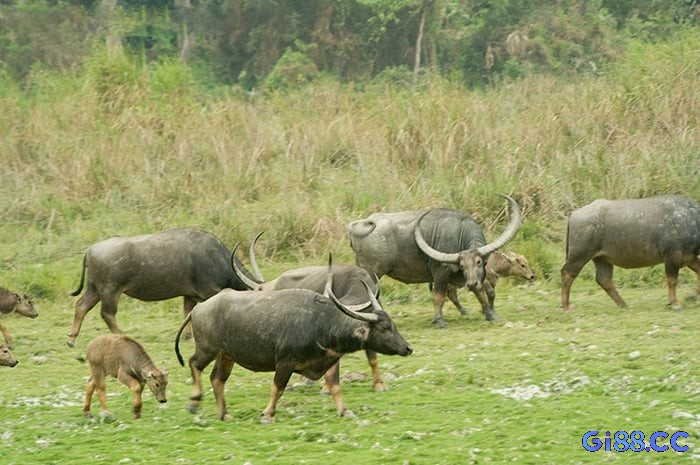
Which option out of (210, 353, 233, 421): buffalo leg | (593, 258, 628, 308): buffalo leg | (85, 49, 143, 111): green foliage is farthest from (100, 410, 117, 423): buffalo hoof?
(85, 49, 143, 111): green foliage

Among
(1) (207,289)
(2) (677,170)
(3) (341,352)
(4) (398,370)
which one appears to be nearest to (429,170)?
(2) (677,170)

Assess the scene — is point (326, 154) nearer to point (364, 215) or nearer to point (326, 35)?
point (364, 215)

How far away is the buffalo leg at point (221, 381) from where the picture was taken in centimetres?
940

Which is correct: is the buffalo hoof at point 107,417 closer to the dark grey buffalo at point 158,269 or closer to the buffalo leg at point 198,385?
the buffalo leg at point 198,385

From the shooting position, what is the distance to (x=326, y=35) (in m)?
31.1

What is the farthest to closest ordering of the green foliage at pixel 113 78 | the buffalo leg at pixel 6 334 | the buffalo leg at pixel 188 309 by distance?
the green foliage at pixel 113 78 → the buffalo leg at pixel 188 309 → the buffalo leg at pixel 6 334

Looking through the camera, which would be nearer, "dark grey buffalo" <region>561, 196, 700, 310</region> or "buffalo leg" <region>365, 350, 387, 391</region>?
"buffalo leg" <region>365, 350, 387, 391</region>

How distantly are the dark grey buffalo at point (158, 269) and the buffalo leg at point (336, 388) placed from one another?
11.7 ft

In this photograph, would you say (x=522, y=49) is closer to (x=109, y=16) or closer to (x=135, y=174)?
(x=109, y=16)

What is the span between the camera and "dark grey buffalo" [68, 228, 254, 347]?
12914mm

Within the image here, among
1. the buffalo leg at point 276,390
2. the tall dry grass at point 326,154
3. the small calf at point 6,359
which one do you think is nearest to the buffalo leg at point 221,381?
the buffalo leg at point 276,390

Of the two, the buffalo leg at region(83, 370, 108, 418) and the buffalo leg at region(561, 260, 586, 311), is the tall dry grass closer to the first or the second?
the buffalo leg at region(561, 260, 586, 311)

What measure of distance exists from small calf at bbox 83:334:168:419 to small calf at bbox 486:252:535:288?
574cm

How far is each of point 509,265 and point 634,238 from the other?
198cm
